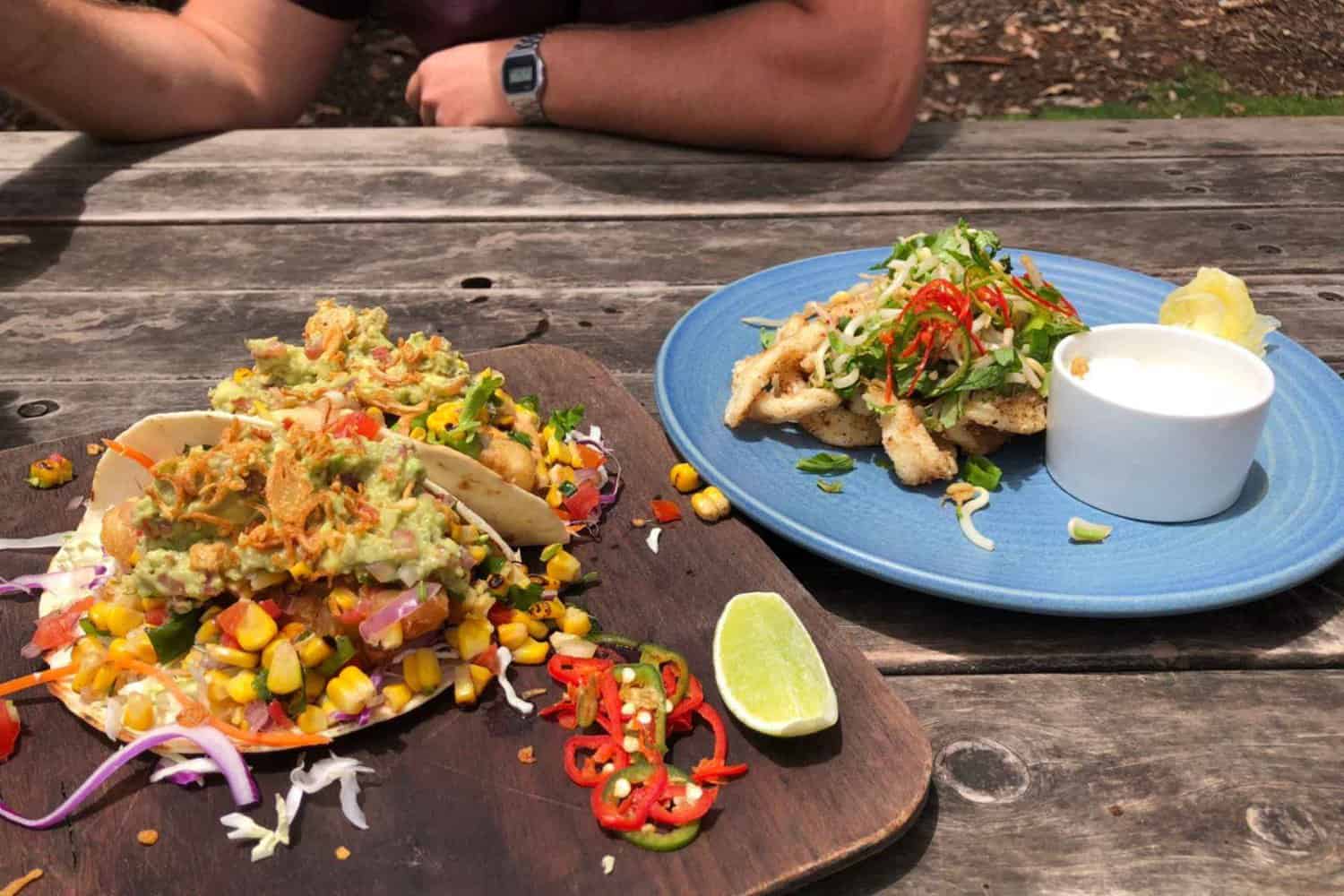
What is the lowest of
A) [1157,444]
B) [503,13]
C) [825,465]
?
[825,465]

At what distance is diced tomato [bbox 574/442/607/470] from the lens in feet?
8.07

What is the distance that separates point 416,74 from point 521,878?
175 inches

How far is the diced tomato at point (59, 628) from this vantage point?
202cm

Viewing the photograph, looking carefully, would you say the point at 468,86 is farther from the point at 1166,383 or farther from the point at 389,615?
the point at 389,615

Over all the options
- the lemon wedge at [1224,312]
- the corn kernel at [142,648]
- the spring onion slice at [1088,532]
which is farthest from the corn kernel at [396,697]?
the lemon wedge at [1224,312]

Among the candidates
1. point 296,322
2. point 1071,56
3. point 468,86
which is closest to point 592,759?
point 296,322

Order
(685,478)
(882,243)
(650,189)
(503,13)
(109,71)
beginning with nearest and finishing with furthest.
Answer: (685,478) → (882,243) → (650,189) → (109,71) → (503,13)

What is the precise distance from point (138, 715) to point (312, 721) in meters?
0.29

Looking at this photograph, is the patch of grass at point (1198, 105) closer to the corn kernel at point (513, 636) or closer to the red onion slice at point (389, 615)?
the corn kernel at point (513, 636)

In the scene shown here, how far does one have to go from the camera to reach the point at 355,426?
2.10 m

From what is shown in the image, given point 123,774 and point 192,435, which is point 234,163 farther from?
point 123,774

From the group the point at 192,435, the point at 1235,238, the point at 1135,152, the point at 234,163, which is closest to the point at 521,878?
the point at 192,435

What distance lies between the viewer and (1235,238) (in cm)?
378

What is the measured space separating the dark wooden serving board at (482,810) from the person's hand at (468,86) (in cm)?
338
